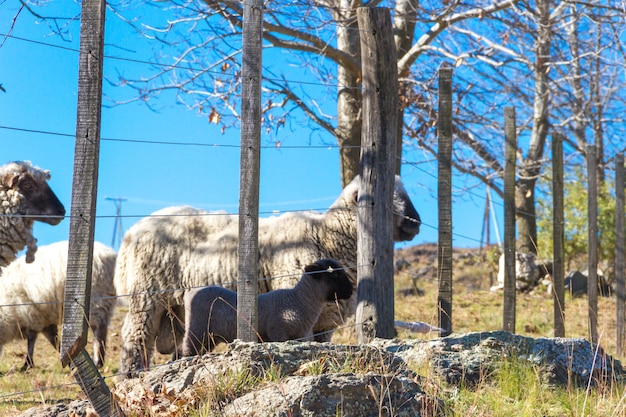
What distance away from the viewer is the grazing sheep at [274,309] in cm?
636

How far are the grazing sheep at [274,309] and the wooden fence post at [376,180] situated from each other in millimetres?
319

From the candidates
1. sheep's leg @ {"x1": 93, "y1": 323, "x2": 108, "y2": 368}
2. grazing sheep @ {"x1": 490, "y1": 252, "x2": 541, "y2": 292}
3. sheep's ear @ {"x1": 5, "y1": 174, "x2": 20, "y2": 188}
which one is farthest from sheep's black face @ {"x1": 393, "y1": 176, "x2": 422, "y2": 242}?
grazing sheep @ {"x1": 490, "y1": 252, "x2": 541, "y2": 292}

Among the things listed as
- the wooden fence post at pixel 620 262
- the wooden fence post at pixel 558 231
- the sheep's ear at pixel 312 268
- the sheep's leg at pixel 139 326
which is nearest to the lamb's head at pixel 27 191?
→ the sheep's leg at pixel 139 326

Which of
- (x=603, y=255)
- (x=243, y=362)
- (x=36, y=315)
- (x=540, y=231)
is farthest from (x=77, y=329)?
(x=540, y=231)

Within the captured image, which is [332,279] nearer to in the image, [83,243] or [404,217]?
[404,217]

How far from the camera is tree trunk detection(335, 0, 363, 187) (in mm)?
Answer: 10680

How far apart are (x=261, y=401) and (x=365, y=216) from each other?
295 centimetres

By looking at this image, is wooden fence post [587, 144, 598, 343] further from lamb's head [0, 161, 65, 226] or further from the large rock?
lamb's head [0, 161, 65, 226]

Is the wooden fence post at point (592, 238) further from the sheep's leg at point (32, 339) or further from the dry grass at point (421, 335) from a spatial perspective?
the sheep's leg at point (32, 339)

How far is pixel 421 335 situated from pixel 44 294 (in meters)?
5.35

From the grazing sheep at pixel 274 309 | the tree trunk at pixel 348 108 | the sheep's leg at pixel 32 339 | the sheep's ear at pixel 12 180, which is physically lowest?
the sheep's leg at pixel 32 339

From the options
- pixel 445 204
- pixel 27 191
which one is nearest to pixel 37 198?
pixel 27 191

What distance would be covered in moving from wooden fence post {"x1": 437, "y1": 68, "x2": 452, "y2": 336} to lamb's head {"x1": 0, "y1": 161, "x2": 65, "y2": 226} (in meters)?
3.78

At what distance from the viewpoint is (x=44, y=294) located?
1012 cm
